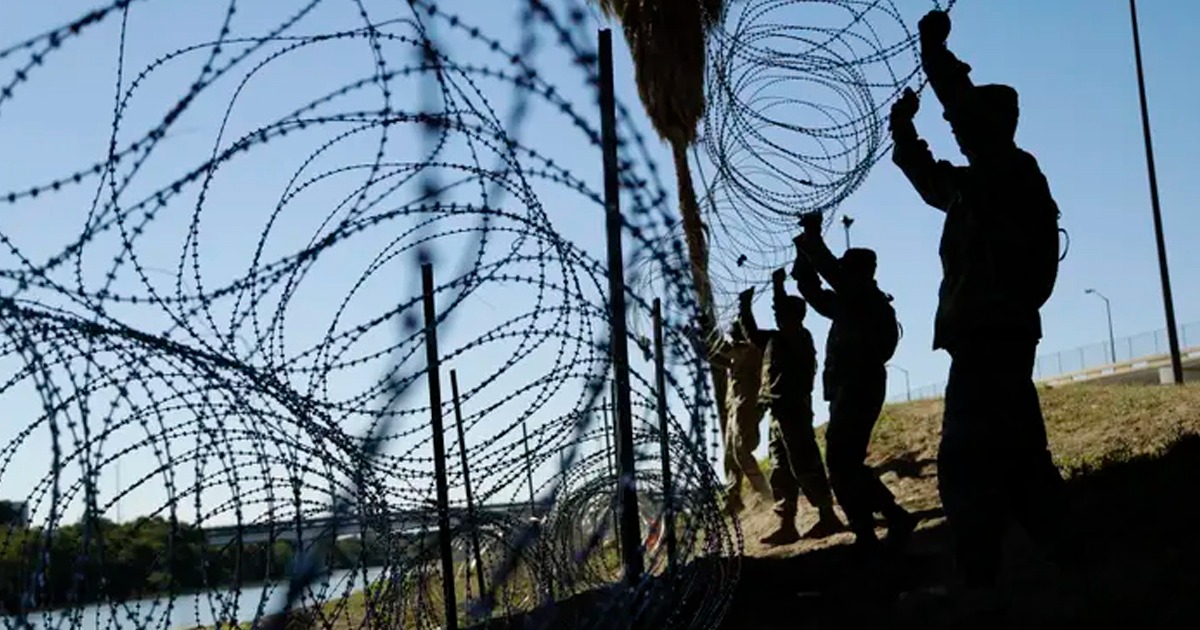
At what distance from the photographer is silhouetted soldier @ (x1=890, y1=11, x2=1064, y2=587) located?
327 inches

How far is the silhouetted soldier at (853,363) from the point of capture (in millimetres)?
11117

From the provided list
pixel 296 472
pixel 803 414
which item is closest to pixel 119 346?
pixel 296 472

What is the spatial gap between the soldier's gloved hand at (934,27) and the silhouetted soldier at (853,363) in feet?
7.05

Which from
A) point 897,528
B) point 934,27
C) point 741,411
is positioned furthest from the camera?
point 741,411

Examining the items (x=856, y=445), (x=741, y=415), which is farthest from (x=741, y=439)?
(x=856, y=445)

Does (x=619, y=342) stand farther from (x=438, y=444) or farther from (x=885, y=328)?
(x=885, y=328)

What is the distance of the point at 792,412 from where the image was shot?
1367 cm

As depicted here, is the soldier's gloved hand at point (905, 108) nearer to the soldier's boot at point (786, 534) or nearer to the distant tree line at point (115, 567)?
the distant tree line at point (115, 567)

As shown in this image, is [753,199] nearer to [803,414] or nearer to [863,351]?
[863,351]

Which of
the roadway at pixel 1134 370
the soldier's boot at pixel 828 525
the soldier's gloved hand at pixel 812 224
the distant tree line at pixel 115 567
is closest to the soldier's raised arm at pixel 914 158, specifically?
the soldier's gloved hand at pixel 812 224

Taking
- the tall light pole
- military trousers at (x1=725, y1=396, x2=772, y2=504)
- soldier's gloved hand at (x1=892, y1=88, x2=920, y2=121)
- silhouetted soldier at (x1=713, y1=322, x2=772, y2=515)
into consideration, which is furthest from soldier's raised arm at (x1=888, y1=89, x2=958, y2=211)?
the tall light pole

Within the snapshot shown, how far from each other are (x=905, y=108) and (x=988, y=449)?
1.90m

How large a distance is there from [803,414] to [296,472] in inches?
310

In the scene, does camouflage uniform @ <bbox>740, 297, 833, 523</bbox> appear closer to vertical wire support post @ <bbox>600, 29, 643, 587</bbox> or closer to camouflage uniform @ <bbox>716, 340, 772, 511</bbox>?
camouflage uniform @ <bbox>716, 340, 772, 511</bbox>
